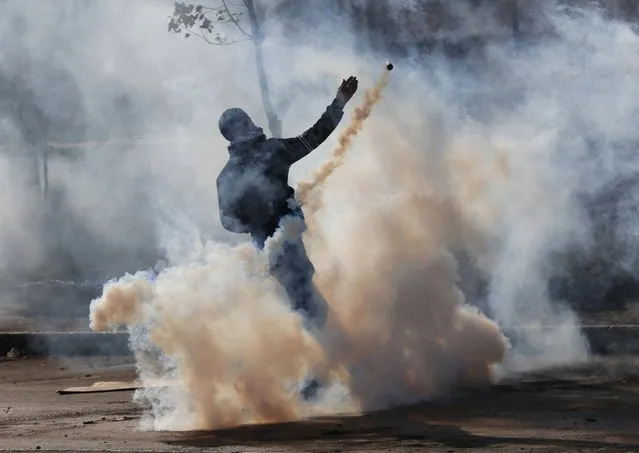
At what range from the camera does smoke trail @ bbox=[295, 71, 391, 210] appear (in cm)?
957

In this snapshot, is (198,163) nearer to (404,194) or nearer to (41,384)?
(41,384)

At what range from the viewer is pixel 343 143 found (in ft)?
32.3

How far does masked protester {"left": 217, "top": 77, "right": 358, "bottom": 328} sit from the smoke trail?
0.85ft

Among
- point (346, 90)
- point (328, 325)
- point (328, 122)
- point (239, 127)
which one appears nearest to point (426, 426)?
point (328, 325)

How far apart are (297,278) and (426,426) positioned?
1934 mm

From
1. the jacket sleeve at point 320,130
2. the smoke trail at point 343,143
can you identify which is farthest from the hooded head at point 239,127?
the smoke trail at point 343,143

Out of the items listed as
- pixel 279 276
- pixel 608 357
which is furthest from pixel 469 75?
pixel 279 276

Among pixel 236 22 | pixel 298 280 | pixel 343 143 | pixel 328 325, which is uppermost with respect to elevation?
pixel 236 22

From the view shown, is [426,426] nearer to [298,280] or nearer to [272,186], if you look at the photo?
[298,280]

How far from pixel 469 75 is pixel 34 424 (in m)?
6.74

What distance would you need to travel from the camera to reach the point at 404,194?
9.95 m

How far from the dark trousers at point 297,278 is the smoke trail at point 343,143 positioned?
0.53 meters

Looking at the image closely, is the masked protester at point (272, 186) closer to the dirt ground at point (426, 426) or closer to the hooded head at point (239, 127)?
the hooded head at point (239, 127)

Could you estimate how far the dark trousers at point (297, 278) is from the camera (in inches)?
356
